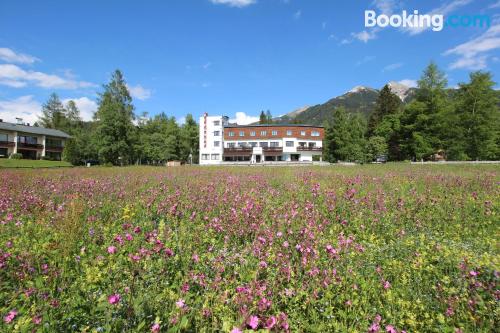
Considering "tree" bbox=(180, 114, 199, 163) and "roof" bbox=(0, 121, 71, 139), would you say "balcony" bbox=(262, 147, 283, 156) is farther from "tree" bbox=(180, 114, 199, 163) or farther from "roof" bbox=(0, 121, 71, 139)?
"roof" bbox=(0, 121, 71, 139)

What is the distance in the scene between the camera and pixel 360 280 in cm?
341

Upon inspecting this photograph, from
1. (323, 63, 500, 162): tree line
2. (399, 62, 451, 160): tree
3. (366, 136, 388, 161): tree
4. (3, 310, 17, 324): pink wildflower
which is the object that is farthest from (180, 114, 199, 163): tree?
(3, 310, 17, 324): pink wildflower

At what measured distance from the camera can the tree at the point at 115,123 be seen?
4766cm

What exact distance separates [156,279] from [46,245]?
6.95 ft

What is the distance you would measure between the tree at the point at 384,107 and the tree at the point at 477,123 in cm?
2244

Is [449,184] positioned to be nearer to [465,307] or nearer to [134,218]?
[465,307]

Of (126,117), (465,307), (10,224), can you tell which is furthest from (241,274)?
(126,117)

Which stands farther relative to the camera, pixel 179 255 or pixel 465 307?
pixel 179 255

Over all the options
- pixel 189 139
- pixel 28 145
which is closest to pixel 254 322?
pixel 189 139

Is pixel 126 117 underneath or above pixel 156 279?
above

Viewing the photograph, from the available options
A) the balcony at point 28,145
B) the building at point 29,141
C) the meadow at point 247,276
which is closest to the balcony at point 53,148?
the building at point 29,141

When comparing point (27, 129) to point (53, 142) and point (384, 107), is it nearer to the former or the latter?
→ point (53, 142)

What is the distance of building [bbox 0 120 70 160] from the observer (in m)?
64.8

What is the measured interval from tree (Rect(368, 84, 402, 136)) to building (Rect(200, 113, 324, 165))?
1385 centimetres
